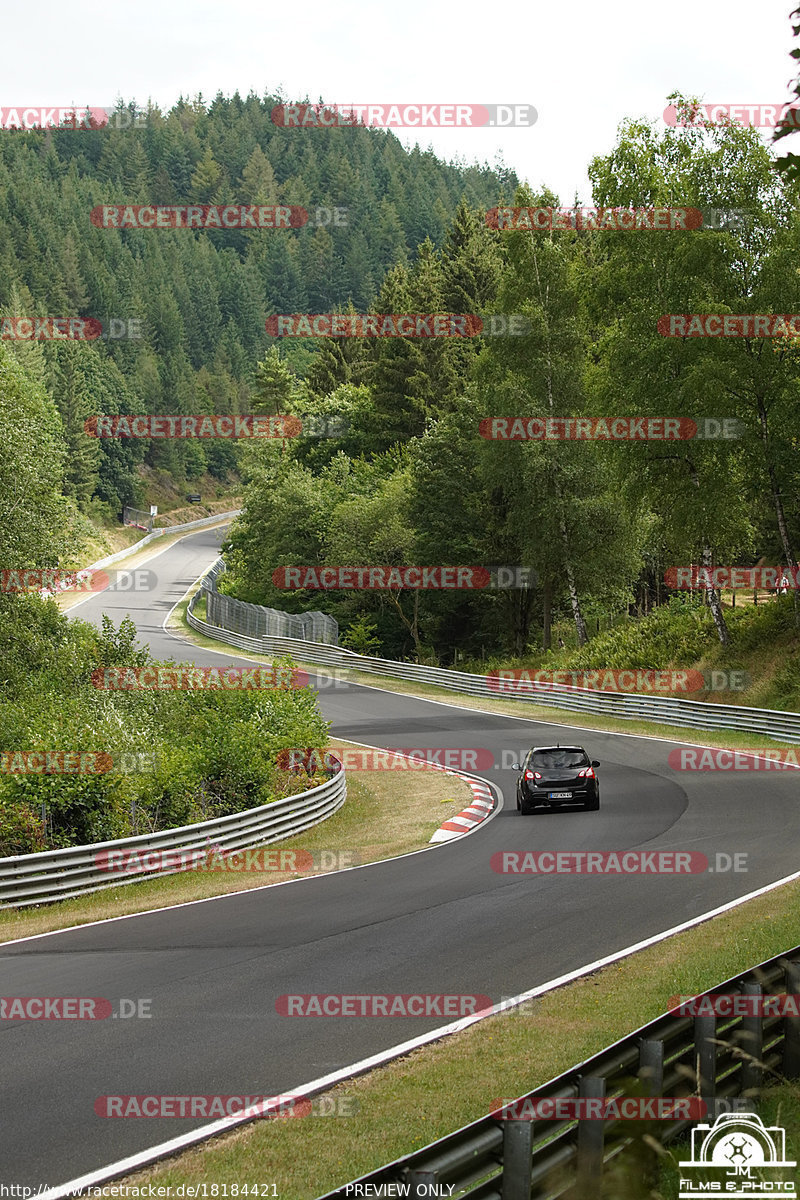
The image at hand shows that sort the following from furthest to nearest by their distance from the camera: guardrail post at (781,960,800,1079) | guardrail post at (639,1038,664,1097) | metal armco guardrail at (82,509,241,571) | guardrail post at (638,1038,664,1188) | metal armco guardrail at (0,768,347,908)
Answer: metal armco guardrail at (82,509,241,571) < metal armco guardrail at (0,768,347,908) < guardrail post at (781,960,800,1079) < guardrail post at (639,1038,664,1097) < guardrail post at (638,1038,664,1188)

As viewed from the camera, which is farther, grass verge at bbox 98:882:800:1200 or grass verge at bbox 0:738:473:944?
grass verge at bbox 0:738:473:944

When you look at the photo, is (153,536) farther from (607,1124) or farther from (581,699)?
(607,1124)

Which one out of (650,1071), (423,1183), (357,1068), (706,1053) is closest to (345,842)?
(357,1068)

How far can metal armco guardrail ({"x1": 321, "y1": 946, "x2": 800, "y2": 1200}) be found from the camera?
4957 mm

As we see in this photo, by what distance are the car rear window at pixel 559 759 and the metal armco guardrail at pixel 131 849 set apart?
466 centimetres

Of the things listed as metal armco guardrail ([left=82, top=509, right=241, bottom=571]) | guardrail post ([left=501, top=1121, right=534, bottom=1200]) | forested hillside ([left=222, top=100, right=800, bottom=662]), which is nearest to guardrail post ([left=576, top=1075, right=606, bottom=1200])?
guardrail post ([left=501, top=1121, right=534, bottom=1200])

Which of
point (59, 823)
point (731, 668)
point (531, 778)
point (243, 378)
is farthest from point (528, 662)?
point (243, 378)

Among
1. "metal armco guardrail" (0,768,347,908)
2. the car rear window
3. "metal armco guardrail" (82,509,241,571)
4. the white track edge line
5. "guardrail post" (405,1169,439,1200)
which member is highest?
"metal armco guardrail" (82,509,241,571)

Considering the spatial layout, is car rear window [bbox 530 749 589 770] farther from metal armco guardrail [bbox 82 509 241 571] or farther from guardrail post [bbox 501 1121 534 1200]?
metal armco guardrail [bbox 82 509 241 571]

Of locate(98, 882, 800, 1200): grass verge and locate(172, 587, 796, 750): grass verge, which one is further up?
locate(98, 882, 800, 1200): grass verge

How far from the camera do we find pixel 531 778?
73.5 feet

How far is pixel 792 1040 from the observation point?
7.16m

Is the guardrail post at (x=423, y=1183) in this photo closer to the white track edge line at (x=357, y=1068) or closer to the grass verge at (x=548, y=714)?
the white track edge line at (x=357, y=1068)

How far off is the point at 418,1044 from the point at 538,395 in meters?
37.5
